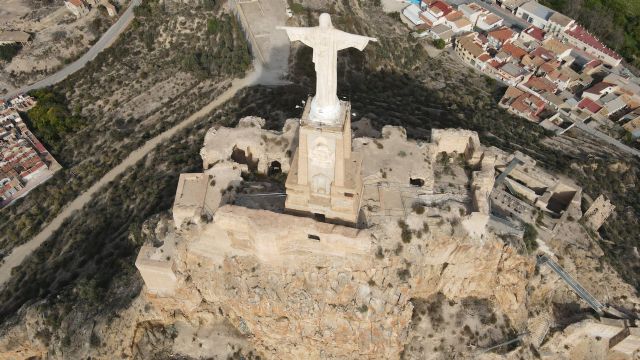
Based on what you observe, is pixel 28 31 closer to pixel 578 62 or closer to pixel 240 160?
pixel 240 160

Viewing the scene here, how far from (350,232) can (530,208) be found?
25298 mm

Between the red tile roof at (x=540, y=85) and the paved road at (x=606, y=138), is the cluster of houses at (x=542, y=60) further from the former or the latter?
the paved road at (x=606, y=138)

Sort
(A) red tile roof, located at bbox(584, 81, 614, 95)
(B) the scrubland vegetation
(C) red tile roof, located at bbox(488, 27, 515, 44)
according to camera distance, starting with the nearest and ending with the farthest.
Answer: (B) the scrubland vegetation < (A) red tile roof, located at bbox(584, 81, 614, 95) < (C) red tile roof, located at bbox(488, 27, 515, 44)

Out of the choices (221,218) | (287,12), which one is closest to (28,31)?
(287,12)

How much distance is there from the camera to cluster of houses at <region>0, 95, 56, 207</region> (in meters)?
63.2

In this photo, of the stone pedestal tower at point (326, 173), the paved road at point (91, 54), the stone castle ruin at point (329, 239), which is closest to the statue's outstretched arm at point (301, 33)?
the stone castle ruin at point (329, 239)

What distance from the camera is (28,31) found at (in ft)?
293

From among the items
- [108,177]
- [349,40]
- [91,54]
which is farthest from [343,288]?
[91,54]

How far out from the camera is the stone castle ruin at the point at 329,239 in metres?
35.5

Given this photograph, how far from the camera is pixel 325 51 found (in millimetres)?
29156

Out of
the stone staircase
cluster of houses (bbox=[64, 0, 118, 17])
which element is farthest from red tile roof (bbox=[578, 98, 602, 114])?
cluster of houses (bbox=[64, 0, 118, 17])

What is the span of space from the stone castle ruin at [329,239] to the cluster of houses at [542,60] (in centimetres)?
4816

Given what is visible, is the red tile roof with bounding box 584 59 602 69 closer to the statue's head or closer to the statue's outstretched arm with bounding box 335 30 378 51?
the statue's outstretched arm with bounding box 335 30 378 51

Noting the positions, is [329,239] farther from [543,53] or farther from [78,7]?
[78,7]
